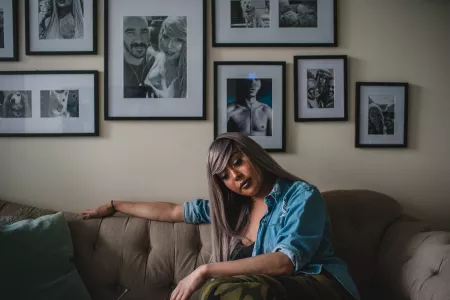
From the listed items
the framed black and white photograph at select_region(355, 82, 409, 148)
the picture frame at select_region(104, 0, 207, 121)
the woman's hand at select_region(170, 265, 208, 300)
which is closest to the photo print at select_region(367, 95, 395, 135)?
the framed black and white photograph at select_region(355, 82, 409, 148)

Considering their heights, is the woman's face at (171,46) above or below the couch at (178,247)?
above

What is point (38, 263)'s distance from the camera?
1600 mm

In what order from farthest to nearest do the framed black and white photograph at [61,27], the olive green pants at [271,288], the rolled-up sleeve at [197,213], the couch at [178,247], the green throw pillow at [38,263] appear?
the framed black and white photograph at [61,27], the rolled-up sleeve at [197,213], the couch at [178,247], the green throw pillow at [38,263], the olive green pants at [271,288]

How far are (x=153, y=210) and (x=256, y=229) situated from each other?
0.55 m

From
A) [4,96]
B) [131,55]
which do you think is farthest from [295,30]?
[4,96]

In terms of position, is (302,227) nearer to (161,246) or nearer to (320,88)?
(161,246)

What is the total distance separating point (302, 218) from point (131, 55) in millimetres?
1347

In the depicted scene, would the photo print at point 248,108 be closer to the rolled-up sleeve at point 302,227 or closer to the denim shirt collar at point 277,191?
the denim shirt collar at point 277,191

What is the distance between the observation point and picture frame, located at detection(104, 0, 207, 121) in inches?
83.7

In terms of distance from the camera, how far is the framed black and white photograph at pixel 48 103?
2123 millimetres

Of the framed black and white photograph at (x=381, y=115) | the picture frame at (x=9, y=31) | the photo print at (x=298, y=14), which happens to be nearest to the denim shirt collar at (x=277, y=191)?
the framed black and white photograph at (x=381, y=115)

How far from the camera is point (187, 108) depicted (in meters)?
2.13

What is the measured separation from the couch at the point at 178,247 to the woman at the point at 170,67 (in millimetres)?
744

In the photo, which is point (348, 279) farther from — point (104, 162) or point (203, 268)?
point (104, 162)
